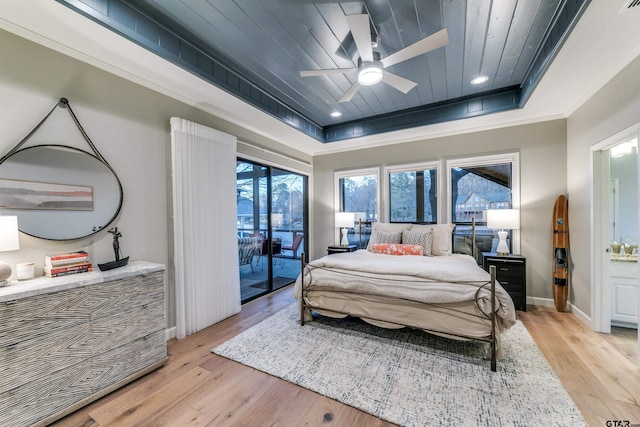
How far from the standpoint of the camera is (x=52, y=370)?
1.63 m

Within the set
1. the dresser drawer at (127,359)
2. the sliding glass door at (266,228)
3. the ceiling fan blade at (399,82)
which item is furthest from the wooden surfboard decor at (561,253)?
the dresser drawer at (127,359)

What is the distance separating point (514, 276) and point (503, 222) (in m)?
0.75

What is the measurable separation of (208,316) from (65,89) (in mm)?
2564

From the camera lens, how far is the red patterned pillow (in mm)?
3629

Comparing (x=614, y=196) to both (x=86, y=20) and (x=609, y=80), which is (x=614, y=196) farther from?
(x=86, y=20)

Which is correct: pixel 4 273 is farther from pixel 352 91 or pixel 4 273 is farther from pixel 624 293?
pixel 624 293

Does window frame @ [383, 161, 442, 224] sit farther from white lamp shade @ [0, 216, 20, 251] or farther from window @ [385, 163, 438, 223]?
white lamp shade @ [0, 216, 20, 251]

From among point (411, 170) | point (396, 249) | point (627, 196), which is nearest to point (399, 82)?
point (396, 249)

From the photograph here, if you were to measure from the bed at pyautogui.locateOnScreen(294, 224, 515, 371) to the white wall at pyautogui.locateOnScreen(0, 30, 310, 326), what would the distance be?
1694 millimetres

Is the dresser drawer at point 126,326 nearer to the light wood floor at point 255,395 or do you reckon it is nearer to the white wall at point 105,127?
the light wood floor at point 255,395

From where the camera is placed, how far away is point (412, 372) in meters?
Answer: 2.10

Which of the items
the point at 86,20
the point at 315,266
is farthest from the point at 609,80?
the point at 86,20

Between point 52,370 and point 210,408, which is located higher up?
point 52,370

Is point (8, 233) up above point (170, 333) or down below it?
above
